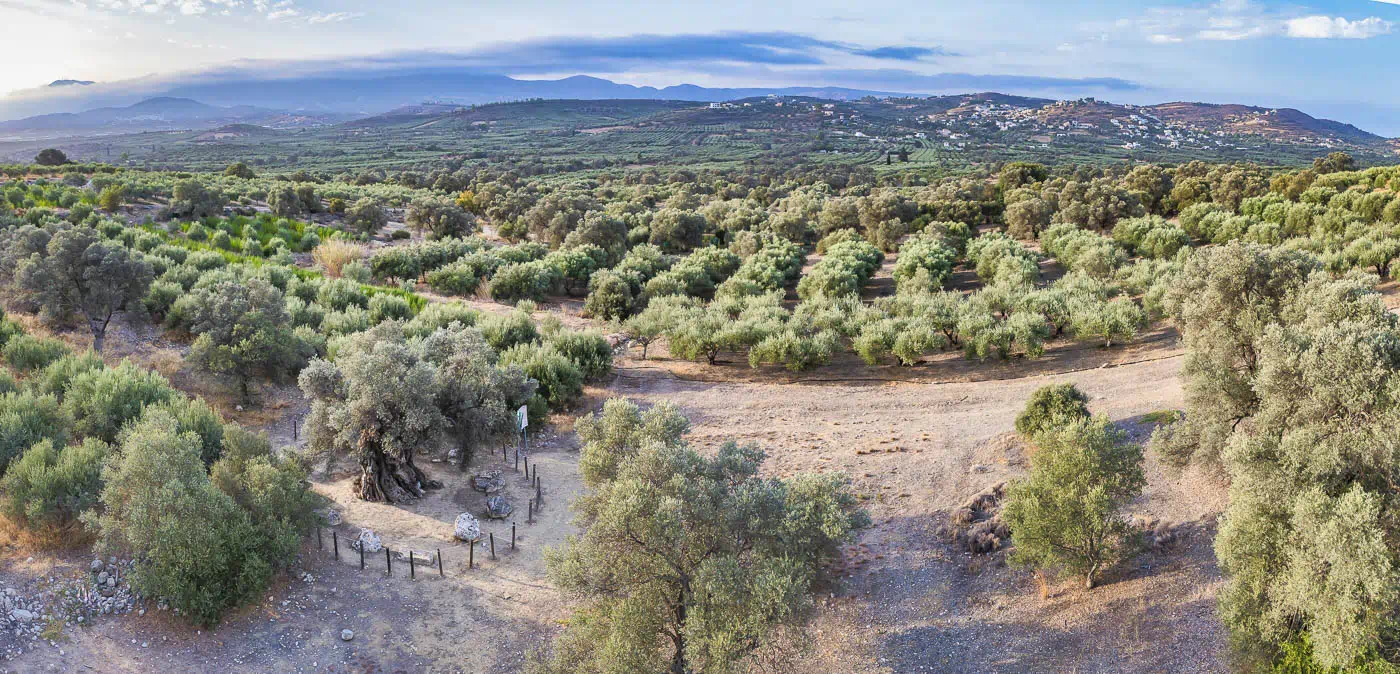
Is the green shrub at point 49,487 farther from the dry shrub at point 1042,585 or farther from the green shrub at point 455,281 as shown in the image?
the green shrub at point 455,281

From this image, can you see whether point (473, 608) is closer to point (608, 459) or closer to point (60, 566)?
point (608, 459)

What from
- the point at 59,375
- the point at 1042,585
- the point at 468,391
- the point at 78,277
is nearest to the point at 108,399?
the point at 59,375

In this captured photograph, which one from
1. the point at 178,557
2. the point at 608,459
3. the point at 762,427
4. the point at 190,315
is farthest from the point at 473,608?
the point at 190,315

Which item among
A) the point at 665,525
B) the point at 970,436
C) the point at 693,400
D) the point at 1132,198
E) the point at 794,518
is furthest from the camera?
the point at 1132,198

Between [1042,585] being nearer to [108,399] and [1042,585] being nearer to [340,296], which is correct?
[108,399]

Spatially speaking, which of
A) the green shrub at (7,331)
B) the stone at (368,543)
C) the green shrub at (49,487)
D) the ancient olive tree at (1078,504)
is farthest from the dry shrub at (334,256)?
the ancient olive tree at (1078,504)

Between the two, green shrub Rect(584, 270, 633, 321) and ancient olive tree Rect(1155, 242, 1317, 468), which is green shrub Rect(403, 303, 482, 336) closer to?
green shrub Rect(584, 270, 633, 321)

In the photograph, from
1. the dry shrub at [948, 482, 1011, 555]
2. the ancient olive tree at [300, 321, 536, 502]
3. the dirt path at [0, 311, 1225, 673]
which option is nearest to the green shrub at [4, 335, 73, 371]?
the dirt path at [0, 311, 1225, 673]
